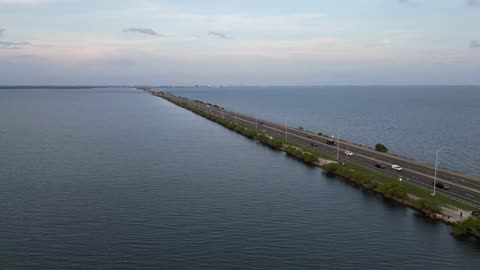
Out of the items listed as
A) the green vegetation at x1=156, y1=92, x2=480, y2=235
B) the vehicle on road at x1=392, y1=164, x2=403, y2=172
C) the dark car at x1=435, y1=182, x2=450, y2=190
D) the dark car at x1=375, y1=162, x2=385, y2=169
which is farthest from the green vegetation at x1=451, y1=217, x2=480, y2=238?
the dark car at x1=375, y1=162, x2=385, y2=169

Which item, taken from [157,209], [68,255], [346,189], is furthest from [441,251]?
[68,255]

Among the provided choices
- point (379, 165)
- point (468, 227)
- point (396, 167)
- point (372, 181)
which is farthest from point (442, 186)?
point (379, 165)

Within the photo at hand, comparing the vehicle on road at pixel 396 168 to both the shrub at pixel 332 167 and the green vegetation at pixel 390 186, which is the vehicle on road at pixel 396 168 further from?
the shrub at pixel 332 167

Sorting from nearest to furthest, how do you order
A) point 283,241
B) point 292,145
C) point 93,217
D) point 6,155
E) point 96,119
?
1. point 283,241
2. point 93,217
3. point 6,155
4. point 292,145
5. point 96,119

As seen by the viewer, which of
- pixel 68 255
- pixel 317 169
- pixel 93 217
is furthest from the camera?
pixel 317 169

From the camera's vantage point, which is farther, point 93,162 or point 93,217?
point 93,162

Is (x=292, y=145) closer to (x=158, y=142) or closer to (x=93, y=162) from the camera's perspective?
(x=158, y=142)

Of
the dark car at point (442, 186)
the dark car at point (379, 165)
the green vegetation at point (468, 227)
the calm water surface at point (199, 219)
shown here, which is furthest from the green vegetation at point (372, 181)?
the green vegetation at point (468, 227)
